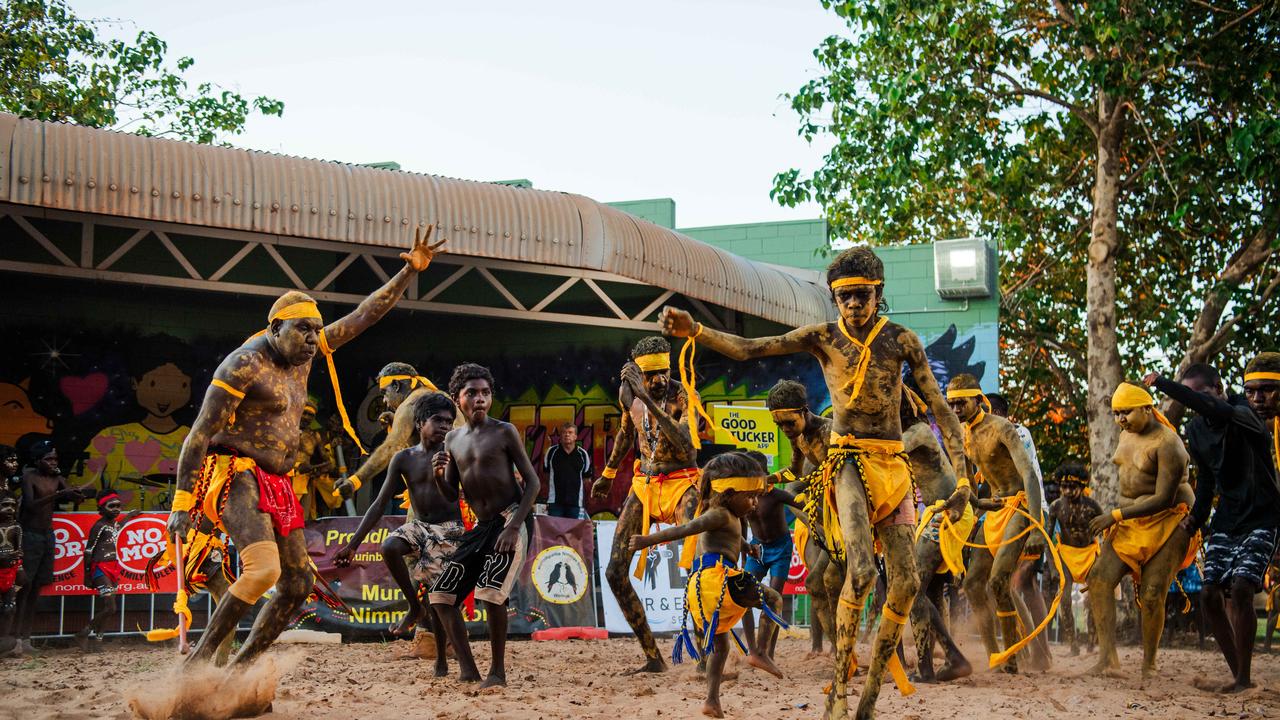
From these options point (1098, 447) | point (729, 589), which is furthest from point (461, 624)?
point (1098, 447)

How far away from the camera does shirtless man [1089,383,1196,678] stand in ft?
28.3

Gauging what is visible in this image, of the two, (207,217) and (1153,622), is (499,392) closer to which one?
(207,217)

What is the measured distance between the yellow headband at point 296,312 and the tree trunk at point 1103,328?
1100cm

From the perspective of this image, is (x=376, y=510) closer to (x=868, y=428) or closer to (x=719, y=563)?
(x=719, y=563)

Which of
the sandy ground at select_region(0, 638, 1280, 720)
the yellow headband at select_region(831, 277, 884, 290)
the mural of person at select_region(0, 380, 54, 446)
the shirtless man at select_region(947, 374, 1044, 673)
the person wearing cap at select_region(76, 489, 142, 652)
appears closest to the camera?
the yellow headband at select_region(831, 277, 884, 290)

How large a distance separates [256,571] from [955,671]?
4.46 metres

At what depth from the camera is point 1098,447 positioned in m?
15.2

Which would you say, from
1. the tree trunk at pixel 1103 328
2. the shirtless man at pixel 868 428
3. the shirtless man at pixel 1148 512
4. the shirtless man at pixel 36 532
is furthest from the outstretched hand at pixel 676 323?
the tree trunk at pixel 1103 328

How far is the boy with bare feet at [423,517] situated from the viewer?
8.27 m

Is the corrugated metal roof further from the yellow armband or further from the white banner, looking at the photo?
the yellow armband

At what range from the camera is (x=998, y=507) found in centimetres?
891

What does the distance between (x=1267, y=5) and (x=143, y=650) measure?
1334 centimetres

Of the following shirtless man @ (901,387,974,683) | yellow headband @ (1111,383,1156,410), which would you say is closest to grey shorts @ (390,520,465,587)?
shirtless man @ (901,387,974,683)

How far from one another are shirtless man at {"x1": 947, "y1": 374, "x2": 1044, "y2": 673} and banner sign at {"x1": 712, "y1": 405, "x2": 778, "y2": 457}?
206 inches
